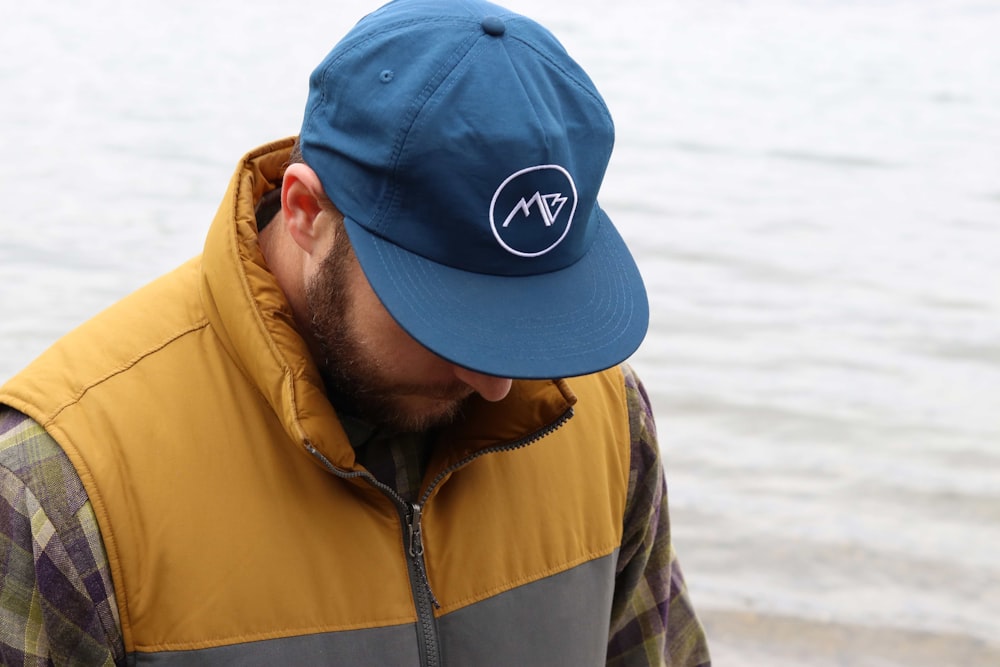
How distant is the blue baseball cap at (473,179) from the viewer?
161cm

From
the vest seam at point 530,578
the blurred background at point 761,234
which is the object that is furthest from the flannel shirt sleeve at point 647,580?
the blurred background at point 761,234

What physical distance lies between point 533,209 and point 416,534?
1.51ft

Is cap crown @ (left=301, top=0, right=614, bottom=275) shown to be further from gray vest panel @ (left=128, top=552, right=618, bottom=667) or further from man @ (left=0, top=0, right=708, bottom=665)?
gray vest panel @ (left=128, top=552, right=618, bottom=667)

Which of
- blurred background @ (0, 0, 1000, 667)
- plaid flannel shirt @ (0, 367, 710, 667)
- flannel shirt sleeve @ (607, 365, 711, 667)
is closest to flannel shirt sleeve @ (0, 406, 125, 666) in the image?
plaid flannel shirt @ (0, 367, 710, 667)

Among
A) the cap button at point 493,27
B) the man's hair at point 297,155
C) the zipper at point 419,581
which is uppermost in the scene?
the cap button at point 493,27

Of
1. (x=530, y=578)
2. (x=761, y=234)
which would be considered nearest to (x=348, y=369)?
(x=530, y=578)

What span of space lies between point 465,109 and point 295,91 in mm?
8619

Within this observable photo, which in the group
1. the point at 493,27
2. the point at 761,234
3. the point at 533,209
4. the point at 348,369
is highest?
the point at 493,27

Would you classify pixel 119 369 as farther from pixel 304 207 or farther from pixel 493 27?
pixel 493 27

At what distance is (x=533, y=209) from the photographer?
1657 millimetres

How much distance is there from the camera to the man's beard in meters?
1.73

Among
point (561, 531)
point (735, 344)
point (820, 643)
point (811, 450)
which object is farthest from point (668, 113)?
point (561, 531)

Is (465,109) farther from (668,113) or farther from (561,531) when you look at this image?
(668,113)

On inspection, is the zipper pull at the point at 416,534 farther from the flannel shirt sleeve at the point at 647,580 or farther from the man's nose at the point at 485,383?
the flannel shirt sleeve at the point at 647,580
